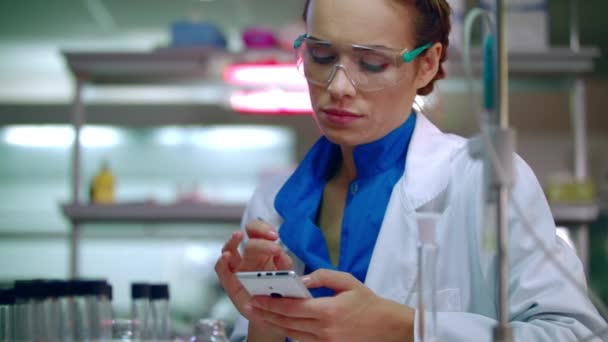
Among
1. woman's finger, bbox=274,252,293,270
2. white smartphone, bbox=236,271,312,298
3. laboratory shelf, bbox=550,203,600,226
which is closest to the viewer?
white smartphone, bbox=236,271,312,298

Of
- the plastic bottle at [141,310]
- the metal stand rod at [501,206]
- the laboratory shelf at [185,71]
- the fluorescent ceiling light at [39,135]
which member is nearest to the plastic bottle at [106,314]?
the plastic bottle at [141,310]

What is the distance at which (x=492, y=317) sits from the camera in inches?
53.2

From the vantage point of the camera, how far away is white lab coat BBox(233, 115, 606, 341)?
121 centimetres

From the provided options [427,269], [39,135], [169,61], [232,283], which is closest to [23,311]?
[232,283]

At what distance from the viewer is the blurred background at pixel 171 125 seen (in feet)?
12.2

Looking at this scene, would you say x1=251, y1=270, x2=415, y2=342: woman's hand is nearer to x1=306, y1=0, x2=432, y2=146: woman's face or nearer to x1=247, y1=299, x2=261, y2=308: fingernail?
x1=247, y1=299, x2=261, y2=308: fingernail

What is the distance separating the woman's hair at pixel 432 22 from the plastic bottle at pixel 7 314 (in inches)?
27.7

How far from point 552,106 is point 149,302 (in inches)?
176

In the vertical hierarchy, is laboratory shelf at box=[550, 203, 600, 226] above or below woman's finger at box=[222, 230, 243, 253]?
below

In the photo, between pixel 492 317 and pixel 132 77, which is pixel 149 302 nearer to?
pixel 492 317

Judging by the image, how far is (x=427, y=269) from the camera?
1229 millimetres

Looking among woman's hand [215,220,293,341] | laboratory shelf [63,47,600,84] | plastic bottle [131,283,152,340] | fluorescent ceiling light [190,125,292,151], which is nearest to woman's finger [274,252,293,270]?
woman's hand [215,220,293,341]

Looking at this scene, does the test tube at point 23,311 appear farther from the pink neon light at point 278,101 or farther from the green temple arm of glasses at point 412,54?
the pink neon light at point 278,101

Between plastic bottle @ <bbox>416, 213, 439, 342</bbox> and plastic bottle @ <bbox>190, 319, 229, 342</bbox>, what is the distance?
39cm
